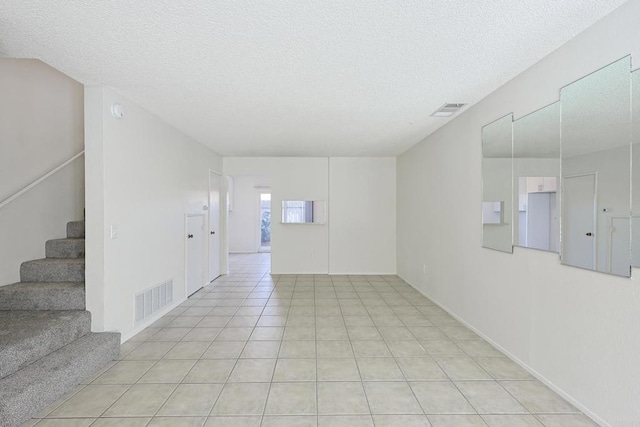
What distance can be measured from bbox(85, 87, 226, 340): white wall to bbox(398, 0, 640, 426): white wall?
363 cm

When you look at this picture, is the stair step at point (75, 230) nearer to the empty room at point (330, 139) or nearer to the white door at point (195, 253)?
the empty room at point (330, 139)

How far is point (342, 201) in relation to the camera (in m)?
6.48

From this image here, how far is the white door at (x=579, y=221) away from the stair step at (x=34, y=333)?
12.5 ft

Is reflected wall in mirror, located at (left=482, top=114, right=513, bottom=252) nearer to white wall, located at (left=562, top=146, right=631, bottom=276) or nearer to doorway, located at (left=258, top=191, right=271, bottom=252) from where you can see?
white wall, located at (left=562, top=146, right=631, bottom=276)

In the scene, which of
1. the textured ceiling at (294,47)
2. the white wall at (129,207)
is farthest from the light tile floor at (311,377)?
the textured ceiling at (294,47)

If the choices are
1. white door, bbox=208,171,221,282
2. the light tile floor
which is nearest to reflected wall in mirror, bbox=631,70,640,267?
the light tile floor

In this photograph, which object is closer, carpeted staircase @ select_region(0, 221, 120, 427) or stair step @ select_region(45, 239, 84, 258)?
carpeted staircase @ select_region(0, 221, 120, 427)

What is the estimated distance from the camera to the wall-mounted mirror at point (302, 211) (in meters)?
6.49

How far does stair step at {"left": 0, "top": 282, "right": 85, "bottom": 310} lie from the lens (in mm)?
2768

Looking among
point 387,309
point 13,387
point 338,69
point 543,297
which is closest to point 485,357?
point 543,297

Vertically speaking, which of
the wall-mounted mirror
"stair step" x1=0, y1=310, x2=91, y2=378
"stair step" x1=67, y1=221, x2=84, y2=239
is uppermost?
the wall-mounted mirror

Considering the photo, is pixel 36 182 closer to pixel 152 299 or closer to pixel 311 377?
pixel 152 299

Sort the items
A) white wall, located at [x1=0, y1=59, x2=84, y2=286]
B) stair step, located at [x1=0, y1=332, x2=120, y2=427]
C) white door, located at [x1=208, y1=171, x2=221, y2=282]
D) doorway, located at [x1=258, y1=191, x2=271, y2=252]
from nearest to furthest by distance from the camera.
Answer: stair step, located at [x1=0, y1=332, x2=120, y2=427]
white wall, located at [x1=0, y1=59, x2=84, y2=286]
white door, located at [x1=208, y1=171, x2=221, y2=282]
doorway, located at [x1=258, y1=191, x2=271, y2=252]

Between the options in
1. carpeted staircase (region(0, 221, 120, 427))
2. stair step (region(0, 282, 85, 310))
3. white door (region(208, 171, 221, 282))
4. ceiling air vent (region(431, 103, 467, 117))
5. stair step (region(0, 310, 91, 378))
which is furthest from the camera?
white door (region(208, 171, 221, 282))
